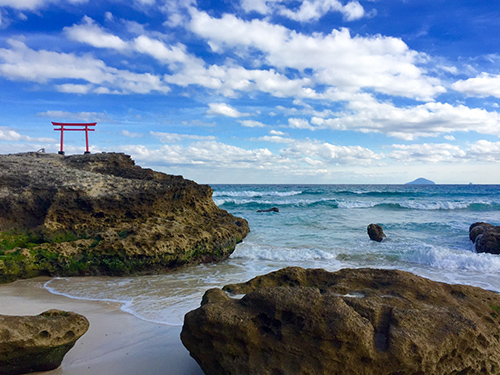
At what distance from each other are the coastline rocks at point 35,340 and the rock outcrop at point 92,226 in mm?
3782

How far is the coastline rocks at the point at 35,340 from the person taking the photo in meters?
2.89

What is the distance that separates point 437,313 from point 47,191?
7.72 metres

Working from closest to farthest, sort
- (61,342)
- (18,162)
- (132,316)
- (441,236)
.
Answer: (61,342), (132,316), (18,162), (441,236)

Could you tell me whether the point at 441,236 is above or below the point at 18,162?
below

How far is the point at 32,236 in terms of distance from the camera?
7266mm

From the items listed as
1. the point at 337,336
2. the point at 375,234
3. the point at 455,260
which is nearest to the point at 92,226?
the point at 337,336

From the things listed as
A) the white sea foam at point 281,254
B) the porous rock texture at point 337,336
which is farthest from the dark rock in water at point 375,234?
the porous rock texture at point 337,336

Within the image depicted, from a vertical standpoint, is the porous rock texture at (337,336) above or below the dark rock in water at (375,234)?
above

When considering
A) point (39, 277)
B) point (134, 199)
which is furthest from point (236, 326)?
point (134, 199)

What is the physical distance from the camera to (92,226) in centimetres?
766

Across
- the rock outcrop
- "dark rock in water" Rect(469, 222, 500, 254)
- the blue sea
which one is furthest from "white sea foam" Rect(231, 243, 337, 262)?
"dark rock in water" Rect(469, 222, 500, 254)

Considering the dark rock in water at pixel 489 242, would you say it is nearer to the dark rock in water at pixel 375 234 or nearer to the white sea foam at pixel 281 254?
the dark rock in water at pixel 375 234

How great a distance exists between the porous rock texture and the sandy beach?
0.64m

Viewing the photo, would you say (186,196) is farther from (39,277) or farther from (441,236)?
(441,236)
